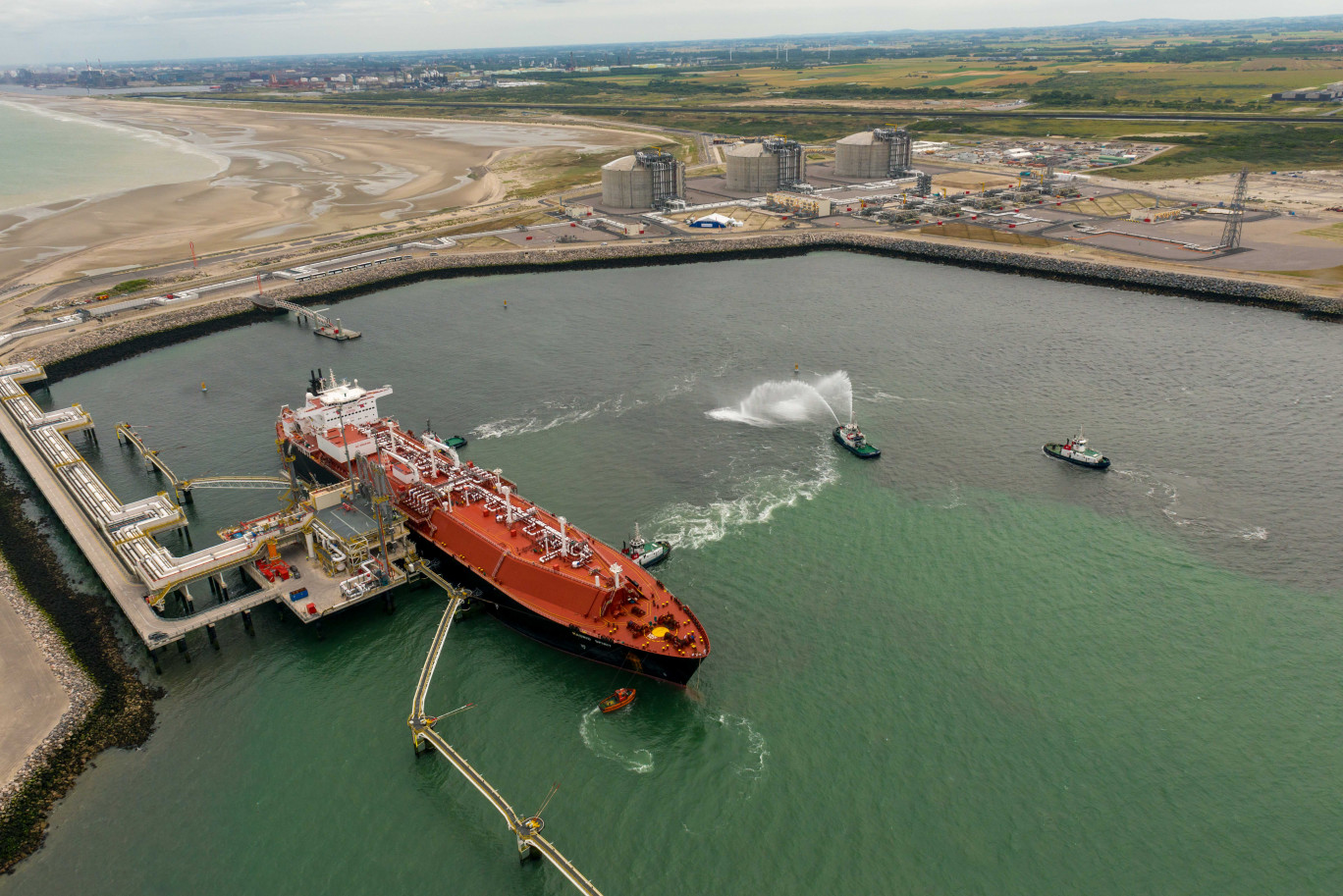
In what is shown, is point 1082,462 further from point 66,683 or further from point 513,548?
point 66,683

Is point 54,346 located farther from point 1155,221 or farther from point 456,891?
point 1155,221

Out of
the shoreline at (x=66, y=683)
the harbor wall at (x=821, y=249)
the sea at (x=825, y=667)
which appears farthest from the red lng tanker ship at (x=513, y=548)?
the harbor wall at (x=821, y=249)

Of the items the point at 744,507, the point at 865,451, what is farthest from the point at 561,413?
the point at 865,451

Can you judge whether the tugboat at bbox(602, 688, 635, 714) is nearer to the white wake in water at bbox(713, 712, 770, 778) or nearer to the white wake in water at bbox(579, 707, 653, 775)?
the white wake in water at bbox(579, 707, 653, 775)

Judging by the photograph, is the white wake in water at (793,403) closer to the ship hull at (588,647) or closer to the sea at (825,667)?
the sea at (825,667)

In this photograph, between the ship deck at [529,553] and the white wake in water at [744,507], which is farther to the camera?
the white wake in water at [744,507]

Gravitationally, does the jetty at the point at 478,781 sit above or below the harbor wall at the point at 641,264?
below
